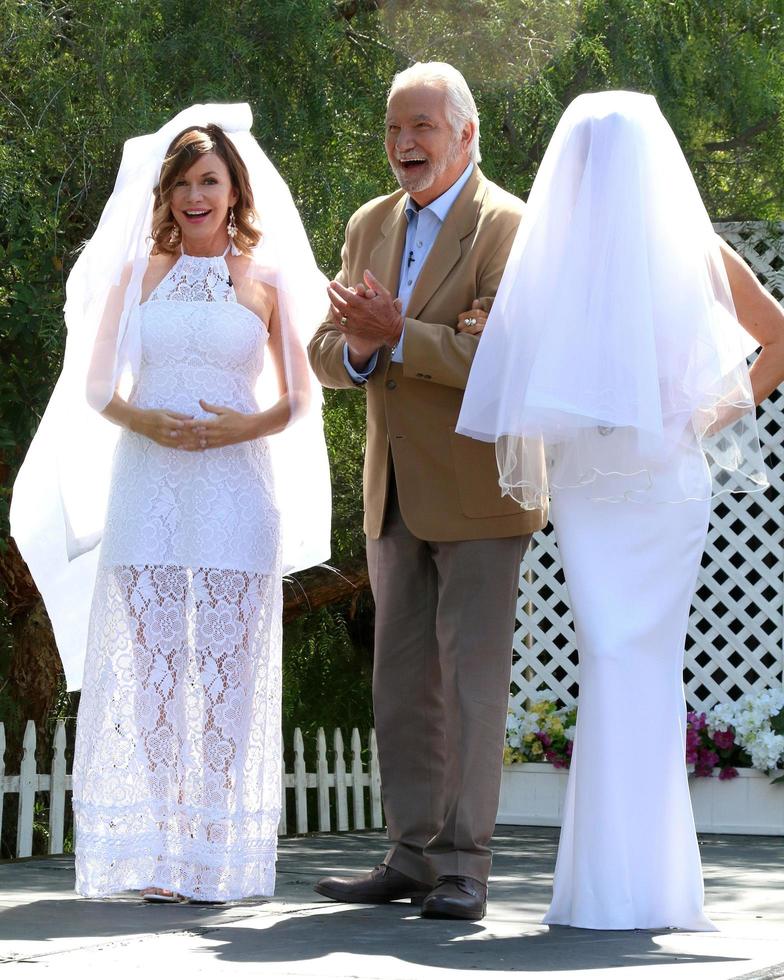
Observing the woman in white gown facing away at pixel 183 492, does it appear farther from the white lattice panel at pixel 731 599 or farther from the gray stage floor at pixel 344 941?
the white lattice panel at pixel 731 599

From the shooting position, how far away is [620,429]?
3.54 meters

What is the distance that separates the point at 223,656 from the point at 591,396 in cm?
117

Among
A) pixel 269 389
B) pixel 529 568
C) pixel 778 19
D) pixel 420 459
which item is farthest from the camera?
pixel 529 568

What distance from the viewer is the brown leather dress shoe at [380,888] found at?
12.8 feet

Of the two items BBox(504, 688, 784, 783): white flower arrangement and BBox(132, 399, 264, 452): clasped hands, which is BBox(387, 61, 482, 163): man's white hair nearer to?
BBox(132, 399, 264, 452): clasped hands

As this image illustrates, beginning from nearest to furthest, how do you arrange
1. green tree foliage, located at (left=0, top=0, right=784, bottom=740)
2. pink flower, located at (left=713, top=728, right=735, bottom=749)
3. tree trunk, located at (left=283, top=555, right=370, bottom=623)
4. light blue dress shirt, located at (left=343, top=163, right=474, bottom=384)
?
light blue dress shirt, located at (left=343, top=163, right=474, bottom=384)
green tree foliage, located at (left=0, top=0, right=784, bottom=740)
pink flower, located at (left=713, top=728, right=735, bottom=749)
tree trunk, located at (left=283, top=555, right=370, bottom=623)

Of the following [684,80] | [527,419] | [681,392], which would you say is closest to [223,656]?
[527,419]

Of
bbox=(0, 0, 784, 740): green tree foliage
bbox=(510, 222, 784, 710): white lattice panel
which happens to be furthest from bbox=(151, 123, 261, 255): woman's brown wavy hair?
bbox=(510, 222, 784, 710): white lattice panel

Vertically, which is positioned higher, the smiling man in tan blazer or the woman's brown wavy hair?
the woman's brown wavy hair

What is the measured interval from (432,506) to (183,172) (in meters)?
1.10

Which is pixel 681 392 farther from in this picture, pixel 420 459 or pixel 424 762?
pixel 424 762

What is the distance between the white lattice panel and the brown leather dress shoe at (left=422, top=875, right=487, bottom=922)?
357cm

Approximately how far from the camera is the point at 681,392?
11.7 feet

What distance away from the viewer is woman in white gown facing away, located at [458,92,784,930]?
345 centimetres
